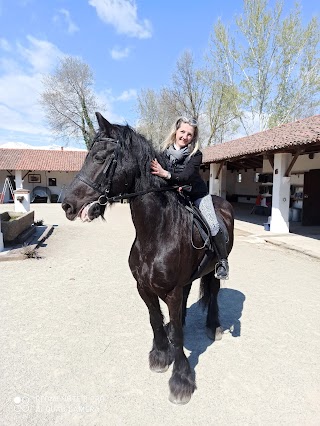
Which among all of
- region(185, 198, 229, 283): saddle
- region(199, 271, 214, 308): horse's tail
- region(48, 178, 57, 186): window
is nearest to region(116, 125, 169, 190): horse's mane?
region(185, 198, 229, 283): saddle

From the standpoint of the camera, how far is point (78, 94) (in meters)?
33.3

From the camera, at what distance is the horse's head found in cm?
182

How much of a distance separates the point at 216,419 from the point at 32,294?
3.60 meters

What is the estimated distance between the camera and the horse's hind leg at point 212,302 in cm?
335

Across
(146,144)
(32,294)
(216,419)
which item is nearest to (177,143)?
(146,144)

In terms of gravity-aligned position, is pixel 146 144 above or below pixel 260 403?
above

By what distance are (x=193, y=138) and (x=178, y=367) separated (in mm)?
1998

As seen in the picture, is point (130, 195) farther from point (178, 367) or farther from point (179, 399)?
point (179, 399)

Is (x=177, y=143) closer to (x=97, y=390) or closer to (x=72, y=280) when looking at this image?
(x=97, y=390)

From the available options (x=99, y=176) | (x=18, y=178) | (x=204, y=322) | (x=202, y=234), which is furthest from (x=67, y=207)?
(x=18, y=178)

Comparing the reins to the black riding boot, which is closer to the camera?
the reins

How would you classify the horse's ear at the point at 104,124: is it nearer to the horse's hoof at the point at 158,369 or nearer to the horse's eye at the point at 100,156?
the horse's eye at the point at 100,156

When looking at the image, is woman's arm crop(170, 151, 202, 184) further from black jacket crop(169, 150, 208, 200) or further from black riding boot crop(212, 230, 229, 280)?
black riding boot crop(212, 230, 229, 280)

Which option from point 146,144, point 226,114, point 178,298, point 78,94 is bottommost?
point 178,298
